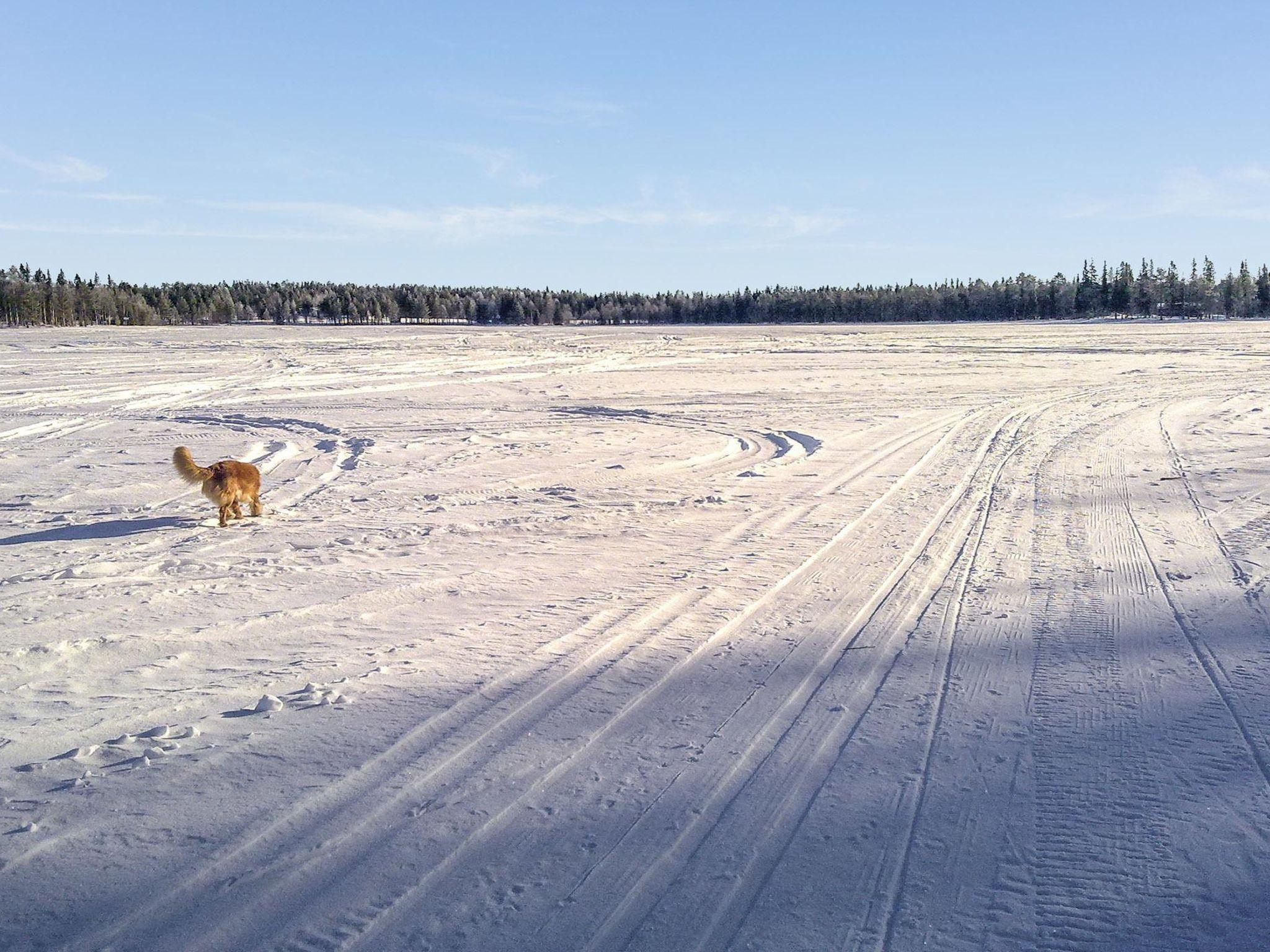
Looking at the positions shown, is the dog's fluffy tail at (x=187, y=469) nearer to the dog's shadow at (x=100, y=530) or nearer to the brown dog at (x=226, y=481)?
the brown dog at (x=226, y=481)

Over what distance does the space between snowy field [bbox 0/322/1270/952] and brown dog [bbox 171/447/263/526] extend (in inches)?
11.4

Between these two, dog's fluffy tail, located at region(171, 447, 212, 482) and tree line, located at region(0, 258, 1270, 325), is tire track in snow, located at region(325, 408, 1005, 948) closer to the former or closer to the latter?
dog's fluffy tail, located at region(171, 447, 212, 482)

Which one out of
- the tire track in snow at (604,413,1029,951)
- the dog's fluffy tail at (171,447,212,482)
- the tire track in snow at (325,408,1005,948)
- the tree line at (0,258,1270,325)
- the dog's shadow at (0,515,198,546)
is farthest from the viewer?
the tree line at (0,258,1270,325)

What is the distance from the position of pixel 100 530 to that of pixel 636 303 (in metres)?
151

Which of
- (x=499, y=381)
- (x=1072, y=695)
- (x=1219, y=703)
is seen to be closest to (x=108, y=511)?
(x=1072, y=695)

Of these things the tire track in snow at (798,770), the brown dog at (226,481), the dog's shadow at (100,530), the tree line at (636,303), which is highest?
the tree line at (636,303)

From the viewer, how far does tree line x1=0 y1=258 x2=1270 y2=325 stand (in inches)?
4222

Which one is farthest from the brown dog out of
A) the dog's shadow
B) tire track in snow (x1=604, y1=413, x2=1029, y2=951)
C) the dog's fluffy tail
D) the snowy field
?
tire track in snow (x1=604, y1=413, x2=1029, y2=951)

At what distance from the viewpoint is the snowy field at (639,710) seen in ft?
9.34

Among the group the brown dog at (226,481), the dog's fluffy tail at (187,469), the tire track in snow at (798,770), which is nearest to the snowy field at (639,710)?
the tire track in snow at (798,770)

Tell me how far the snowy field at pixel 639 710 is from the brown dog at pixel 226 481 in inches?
11.4

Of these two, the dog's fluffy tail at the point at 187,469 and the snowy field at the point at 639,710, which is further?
the dog's fluffy tail at the point at 187,469

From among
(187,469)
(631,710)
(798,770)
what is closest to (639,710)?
(631,710)

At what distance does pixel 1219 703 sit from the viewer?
423 cm
